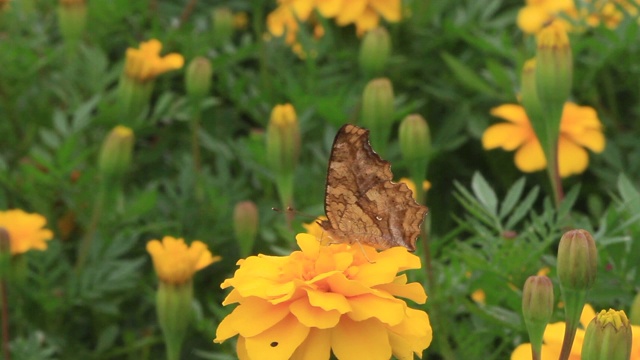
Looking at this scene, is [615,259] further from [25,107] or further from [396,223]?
[25,107]

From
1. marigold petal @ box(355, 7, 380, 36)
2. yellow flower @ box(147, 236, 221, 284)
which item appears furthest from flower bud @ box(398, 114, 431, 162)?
marigold petal @ box(355, 7, 380, 36)

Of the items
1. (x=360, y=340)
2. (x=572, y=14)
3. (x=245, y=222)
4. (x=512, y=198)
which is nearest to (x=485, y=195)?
(x=512, y=198)

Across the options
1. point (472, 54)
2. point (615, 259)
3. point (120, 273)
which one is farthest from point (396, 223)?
point (472, 54)

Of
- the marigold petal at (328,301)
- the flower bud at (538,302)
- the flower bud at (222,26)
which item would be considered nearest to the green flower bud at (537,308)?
the flower bud at (538,302)

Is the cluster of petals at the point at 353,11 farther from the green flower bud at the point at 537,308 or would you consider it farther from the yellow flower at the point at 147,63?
the green flower bud at the point at 537,308

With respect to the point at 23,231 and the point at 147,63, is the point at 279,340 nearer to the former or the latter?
the point at 23,231

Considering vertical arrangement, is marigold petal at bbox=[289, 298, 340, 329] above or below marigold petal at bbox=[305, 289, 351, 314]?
below

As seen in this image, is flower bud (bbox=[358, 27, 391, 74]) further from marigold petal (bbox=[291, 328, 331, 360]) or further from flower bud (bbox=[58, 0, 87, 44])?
marigold petal (bbox=[291, 328, 331, 360])
